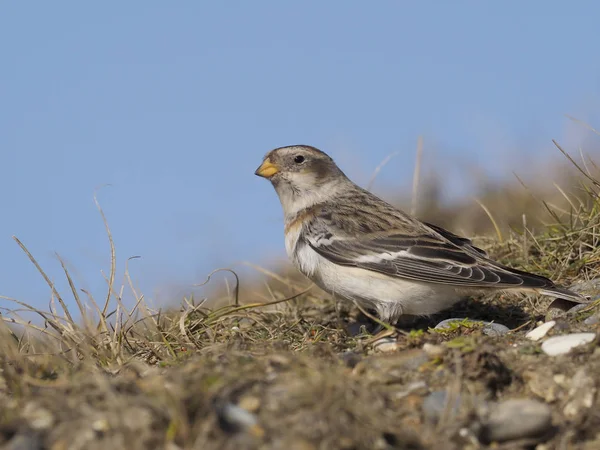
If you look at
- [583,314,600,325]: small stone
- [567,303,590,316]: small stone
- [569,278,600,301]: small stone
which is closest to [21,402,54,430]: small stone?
[583,314,600,325]: small stone

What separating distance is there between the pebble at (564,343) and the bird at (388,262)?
0.97 metres

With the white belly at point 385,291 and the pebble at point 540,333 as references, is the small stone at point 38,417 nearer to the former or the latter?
the pebble at point 540,333

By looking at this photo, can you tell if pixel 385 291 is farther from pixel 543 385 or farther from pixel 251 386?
pixel 251 386

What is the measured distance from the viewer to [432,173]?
357 inches

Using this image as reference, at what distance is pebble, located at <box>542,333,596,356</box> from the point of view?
3.47 m

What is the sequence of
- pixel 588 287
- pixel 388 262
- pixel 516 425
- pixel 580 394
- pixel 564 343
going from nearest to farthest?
pixel 516 425 < pixel 580 394 < pixel 564 343 < pixel 588 287 < pixel 388 262

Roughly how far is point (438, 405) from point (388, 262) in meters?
2.20

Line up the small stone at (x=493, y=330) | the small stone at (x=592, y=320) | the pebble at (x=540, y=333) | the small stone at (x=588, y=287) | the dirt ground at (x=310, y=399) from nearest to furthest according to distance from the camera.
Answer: the dirt ground at (x=310, y=399), the pebble at (x=540, y=333), the small stone at (x=592, y=320), the small stone at (x=493, y=330), the small stone at (x=588, y=287)

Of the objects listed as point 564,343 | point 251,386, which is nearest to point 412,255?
point 564,343

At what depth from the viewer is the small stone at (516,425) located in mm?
2773

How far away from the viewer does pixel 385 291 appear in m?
4.98

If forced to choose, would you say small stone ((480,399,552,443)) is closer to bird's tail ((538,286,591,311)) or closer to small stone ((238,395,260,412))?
small stone ((238,395,260,412))

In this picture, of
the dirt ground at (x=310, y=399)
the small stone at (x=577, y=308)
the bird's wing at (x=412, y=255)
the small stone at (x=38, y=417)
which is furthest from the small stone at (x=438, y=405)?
the bird's wing at (x=412, y=255)

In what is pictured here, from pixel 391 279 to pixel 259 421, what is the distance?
254cm
